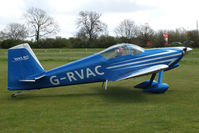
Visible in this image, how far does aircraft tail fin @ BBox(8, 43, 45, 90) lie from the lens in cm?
814

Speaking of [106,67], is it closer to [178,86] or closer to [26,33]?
[178,86]

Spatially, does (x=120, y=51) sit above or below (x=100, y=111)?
above

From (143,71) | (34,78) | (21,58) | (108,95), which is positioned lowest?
(108,95)

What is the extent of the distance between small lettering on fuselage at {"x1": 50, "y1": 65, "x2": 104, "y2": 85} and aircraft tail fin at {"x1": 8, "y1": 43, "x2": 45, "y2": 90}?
0.45 metres

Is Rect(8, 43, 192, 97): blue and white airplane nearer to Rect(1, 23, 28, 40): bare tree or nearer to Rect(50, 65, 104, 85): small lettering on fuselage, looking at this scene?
Rect(50, 65, 104, 85): small lettering on fuselage

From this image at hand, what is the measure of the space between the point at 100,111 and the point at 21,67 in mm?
3312

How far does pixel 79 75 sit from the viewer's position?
8539 millimetres

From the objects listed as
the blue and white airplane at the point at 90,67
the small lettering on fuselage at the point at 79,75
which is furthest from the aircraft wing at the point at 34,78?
the small lettering on fuselage at the point at 79,75

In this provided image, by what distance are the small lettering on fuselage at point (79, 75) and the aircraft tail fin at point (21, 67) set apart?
1.47 ft

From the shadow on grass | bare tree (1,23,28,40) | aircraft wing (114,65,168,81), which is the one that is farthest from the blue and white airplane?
bare tree (1,23,28,40)

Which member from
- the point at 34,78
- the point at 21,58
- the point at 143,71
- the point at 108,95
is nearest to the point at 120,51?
the point at 143,71

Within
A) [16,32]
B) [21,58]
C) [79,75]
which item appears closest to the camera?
[21,58]

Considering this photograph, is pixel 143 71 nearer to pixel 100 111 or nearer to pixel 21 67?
pixel 100 111

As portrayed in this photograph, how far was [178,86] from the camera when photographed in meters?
10.8
